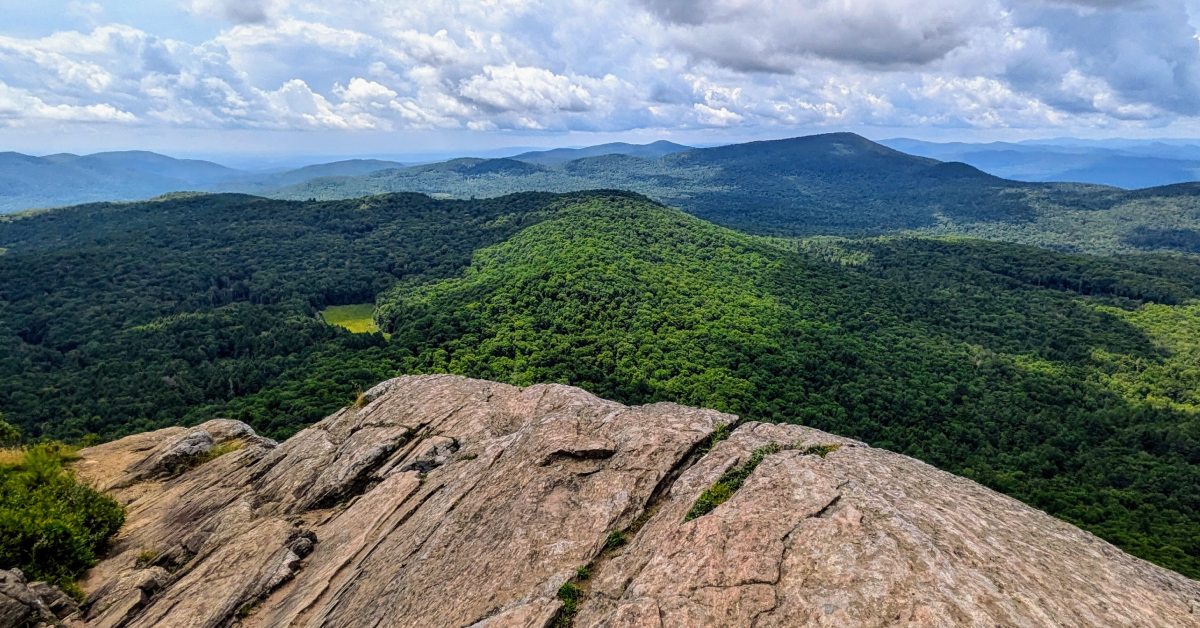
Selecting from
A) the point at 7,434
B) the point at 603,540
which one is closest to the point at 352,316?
the point at 7,434

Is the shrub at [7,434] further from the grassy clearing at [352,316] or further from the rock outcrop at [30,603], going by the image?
the grassy clearing at [352,316]

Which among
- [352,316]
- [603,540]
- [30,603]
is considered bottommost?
[352,316]

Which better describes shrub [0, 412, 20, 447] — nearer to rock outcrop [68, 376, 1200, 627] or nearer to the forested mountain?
rock outcrop [68, 376, 1200, 627]

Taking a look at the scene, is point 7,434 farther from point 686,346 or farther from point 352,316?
point 352,316

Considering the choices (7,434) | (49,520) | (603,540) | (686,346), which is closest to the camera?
(603,540)

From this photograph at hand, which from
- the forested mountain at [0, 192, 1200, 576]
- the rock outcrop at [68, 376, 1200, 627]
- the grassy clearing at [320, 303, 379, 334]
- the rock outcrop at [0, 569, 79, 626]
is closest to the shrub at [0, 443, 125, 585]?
the rock outcrop at [68, 376, 1200, 627]

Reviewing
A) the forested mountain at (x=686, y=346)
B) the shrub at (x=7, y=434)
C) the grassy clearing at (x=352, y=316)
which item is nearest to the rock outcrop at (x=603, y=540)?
the shrub at (x=7, y=434)
